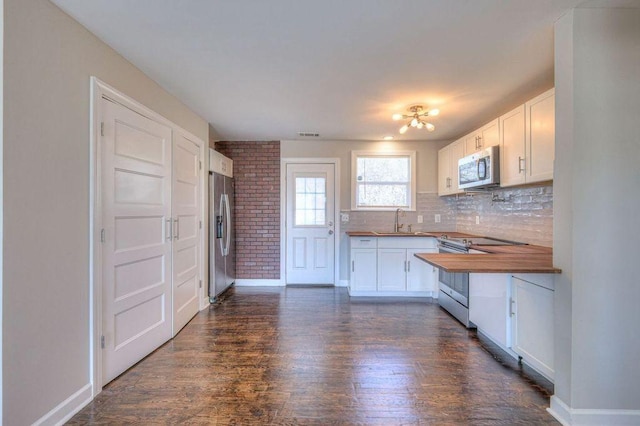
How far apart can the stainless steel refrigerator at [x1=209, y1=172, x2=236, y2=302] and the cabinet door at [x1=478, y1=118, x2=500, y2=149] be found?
10.6ft

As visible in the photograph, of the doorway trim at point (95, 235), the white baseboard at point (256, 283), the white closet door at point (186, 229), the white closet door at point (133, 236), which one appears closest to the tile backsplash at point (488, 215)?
the white baseboard at point (256, 283)

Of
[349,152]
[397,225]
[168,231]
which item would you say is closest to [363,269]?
[397,225]

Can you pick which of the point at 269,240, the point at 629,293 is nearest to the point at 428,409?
the point at 629,293

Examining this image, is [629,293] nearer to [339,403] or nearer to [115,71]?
[339,403]

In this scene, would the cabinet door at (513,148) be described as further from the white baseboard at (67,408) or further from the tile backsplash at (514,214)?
the white baseboard at (67,408)

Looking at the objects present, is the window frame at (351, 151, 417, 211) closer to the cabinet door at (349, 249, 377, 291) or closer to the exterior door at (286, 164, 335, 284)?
the exterior door at (286, 164, 335, 284)

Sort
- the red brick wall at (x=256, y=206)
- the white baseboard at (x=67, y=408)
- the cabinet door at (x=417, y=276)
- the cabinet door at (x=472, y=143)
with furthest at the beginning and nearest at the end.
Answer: the red brick wall at (x=256, y=206), the cabinet door at (x=417, y=276), the cabinet door at (x=472, y=143), the white baseboard at (x=67, y=408)

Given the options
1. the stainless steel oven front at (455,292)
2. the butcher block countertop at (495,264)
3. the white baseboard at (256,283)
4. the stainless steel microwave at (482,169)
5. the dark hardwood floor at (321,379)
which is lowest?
the dark hardwood floor at (321,379)

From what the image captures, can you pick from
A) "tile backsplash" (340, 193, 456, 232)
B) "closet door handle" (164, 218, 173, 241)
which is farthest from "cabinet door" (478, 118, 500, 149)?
"closet door handle" (164, 218, 173, 241)

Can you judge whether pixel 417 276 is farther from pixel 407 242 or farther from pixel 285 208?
pixel 285 208

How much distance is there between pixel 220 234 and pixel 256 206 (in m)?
0.95

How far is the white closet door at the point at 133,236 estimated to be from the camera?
2.03 m

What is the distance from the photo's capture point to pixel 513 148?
9.14 ft

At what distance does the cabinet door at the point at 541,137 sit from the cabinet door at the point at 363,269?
2110 mm
